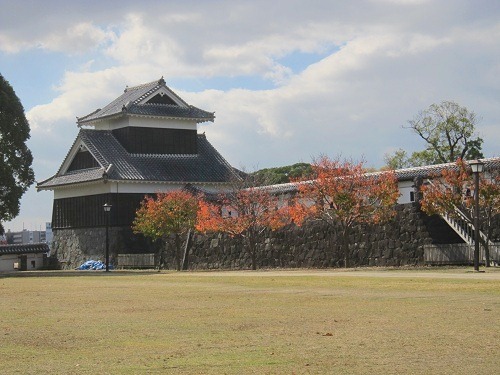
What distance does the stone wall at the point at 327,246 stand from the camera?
44.0m

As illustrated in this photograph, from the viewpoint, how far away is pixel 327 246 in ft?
157

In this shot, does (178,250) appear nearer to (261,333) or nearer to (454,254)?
Result: (454,254)

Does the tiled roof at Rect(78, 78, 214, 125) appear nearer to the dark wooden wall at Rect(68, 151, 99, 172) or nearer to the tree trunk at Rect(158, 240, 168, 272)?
the dark wooden wall at Rect(68, 151, 99, 172)

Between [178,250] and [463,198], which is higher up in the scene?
[463,198]

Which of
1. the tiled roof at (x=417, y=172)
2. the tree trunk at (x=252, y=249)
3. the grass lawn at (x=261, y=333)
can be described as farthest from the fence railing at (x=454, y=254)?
the grass lawn at (x=261, y=333)

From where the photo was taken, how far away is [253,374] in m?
10.3

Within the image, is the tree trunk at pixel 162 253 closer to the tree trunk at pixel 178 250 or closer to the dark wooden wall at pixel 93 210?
the tree trunk at pixel 178 250

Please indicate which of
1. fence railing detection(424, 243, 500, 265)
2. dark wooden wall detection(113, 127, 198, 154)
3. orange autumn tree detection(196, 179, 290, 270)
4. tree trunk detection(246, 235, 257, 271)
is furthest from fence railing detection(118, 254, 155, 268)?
fence railing detection(424, 243, 500, 265)

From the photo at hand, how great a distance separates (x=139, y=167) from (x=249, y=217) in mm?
17819

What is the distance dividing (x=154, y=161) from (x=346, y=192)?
26556 millimetres

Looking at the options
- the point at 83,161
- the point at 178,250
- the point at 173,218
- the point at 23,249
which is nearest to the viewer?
the point at 178,250

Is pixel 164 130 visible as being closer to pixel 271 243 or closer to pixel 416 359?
pixel 271 243

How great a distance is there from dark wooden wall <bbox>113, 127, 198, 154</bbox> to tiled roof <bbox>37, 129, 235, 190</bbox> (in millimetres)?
387

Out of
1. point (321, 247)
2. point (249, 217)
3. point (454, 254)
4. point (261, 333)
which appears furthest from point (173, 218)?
point (261, 333)
